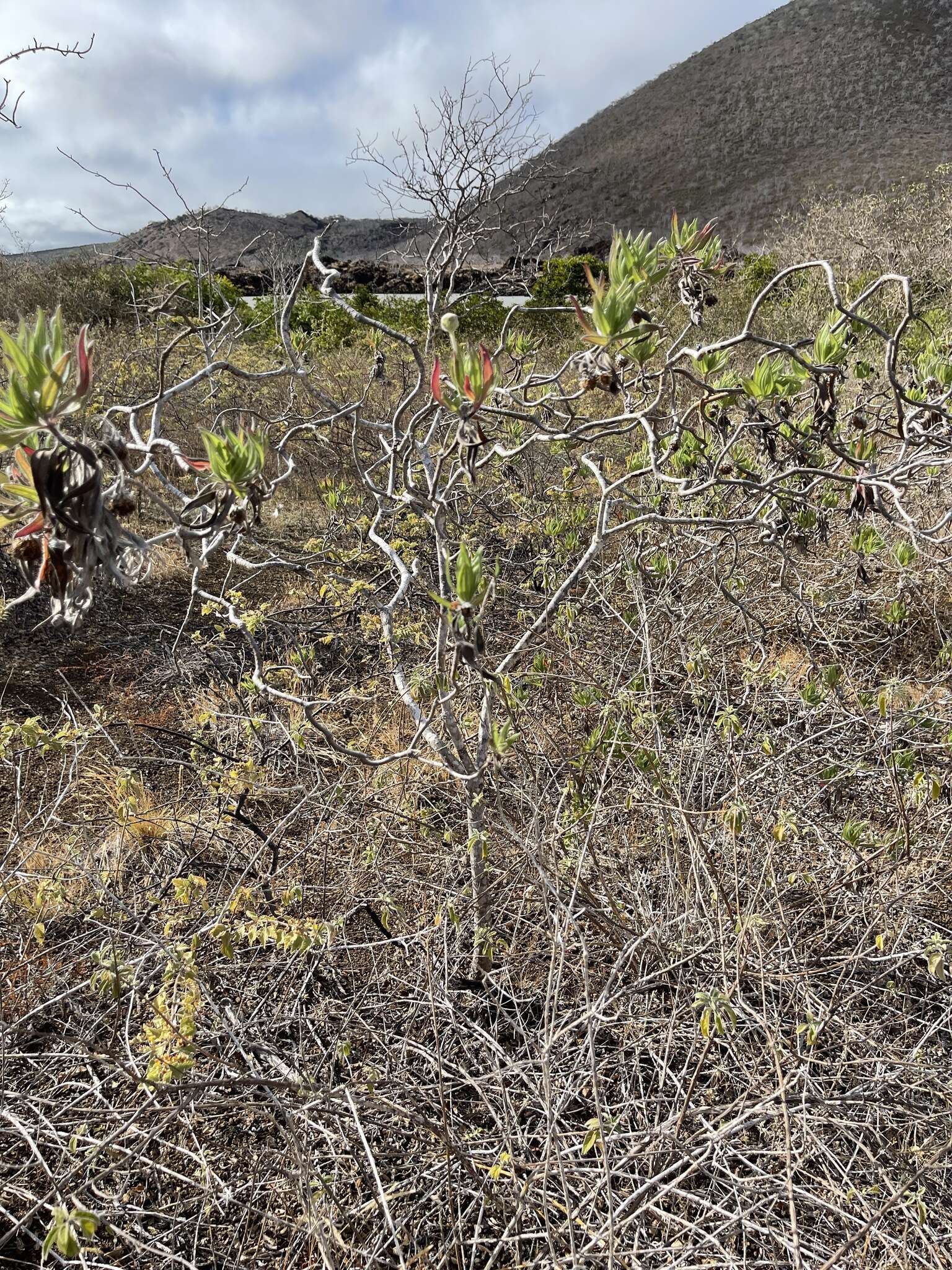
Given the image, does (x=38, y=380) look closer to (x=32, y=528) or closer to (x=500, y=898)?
(x=32, y=528)

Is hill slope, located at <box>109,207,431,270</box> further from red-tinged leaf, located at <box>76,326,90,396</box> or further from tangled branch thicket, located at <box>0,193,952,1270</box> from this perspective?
red-tinged leaf, located at <box>76,326,90,396</box>

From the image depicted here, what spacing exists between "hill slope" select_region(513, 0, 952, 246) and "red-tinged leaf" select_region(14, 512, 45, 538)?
110 ft

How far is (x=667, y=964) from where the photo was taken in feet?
5.55

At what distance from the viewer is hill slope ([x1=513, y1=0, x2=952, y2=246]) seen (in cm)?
3017

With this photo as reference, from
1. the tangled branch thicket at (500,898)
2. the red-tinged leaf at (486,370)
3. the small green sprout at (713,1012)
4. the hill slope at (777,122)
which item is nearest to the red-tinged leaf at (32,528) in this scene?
the tangled branch thicket at (500,898)

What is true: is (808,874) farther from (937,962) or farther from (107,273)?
(107,273)

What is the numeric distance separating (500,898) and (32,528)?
1518 millimetres

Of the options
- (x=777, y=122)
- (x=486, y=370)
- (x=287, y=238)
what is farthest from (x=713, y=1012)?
(x=777, y=122)

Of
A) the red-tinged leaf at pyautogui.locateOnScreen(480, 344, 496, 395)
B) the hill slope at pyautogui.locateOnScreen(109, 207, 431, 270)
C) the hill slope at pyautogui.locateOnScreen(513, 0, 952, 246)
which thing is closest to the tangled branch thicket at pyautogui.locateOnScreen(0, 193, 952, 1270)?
the red-tinged leaf at pyautogui.locateOnScreen(480, 344, 496, 395)

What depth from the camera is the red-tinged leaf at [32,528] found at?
0.89 meters

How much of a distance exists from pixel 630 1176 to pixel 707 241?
2.27 meters

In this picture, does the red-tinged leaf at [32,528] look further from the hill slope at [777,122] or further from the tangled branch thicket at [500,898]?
the hill slope at [777,122]

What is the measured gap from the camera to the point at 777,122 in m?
34.2

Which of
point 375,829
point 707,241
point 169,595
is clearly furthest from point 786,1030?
point 169,595
